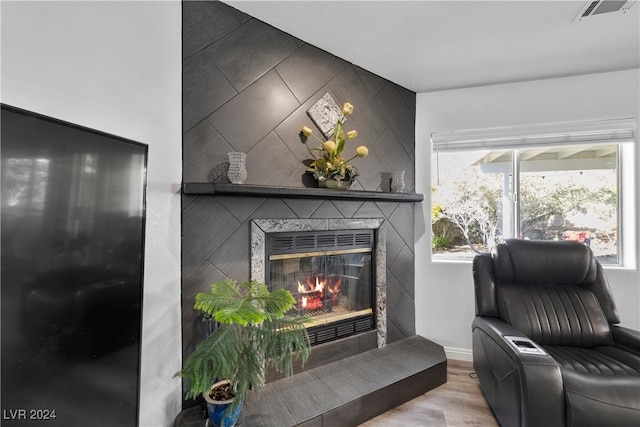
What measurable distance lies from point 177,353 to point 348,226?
1.42 meters

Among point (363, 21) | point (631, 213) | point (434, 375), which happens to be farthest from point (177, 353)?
point (631, 213)

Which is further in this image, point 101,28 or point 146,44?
point 146,44

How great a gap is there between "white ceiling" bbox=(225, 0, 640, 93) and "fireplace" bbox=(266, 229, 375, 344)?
141cm

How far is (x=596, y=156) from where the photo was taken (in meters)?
2.72

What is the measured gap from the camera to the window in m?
2.68

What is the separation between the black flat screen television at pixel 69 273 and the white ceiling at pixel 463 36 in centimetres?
153

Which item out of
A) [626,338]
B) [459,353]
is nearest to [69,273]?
[626,338]

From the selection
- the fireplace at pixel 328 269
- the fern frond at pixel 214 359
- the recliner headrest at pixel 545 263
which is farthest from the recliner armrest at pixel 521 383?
the fern frond at pixel 214 359

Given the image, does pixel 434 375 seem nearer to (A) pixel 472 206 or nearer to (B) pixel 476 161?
(A) pixel 472 206

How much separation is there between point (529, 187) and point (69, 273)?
3410 millimetres

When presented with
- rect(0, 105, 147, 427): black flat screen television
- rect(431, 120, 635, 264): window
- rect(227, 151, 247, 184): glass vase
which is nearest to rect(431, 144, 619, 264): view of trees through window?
rect(431, 120, 635, 264): window

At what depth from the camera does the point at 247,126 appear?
6.26ft

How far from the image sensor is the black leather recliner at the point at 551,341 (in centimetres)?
141

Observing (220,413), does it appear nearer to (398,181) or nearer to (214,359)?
(214,359)
